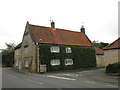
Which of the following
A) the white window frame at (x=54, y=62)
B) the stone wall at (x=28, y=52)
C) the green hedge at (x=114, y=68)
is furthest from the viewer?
the white window frame at (x=54, y=62)

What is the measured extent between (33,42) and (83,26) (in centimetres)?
1831

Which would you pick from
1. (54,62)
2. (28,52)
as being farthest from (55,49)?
(28,52)

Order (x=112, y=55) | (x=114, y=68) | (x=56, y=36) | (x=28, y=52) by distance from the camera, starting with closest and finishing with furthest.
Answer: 1. (x=114, y=68)
2. (x=112, y=55)
3. (x=28, y=52)
4. (x=56, y=36)

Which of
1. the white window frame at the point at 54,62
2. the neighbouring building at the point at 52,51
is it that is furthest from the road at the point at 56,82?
the white window frame at the point at 54,62

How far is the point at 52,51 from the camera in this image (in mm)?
27469

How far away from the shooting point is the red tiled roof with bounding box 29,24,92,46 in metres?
28.1

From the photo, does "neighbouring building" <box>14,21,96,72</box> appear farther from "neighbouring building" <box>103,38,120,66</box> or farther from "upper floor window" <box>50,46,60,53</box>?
"neighbouring building" <box>103,38,120,66</box>

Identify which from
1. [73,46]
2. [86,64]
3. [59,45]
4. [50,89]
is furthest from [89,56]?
[50,89]

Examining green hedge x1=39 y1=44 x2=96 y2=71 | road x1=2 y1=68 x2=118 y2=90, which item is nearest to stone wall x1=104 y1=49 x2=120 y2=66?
road x1=2 y1=68 x2=118 y2=90

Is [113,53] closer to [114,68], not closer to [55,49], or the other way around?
[114,68]

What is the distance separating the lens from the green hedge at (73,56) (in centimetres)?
2631

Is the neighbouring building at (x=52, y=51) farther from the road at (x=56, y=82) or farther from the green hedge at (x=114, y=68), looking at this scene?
the green hedge at (x=114, y=68)

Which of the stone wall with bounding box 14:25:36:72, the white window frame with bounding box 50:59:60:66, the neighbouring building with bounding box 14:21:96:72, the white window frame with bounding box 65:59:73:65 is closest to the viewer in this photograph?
the neighbouring building with bounding box 14:21:96:72

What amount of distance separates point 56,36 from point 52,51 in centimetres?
469
